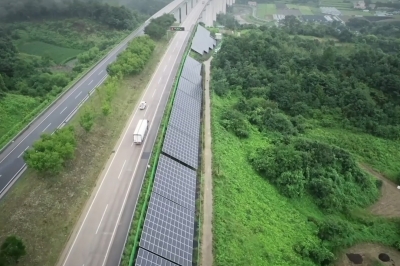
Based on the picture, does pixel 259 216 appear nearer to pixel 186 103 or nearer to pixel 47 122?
pixel 186 103

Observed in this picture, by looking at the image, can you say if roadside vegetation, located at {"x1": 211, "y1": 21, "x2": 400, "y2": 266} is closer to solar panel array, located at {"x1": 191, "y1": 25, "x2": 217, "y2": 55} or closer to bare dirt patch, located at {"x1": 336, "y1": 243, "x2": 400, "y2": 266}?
bare dirt patch, located at {"x1": 336, "y1": 243, "x2": 400, "y2": 266}

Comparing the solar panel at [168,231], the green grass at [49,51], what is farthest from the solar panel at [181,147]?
the green grass at [49,51]

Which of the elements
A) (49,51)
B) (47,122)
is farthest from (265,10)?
(47,122)

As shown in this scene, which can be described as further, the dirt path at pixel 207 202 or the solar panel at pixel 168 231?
the dirt path at pixel 207 202

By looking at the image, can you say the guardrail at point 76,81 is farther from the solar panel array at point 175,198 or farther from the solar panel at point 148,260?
the solar panel at point 148,260

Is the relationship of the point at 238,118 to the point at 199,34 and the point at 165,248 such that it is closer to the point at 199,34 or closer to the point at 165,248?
the point at 165,248
